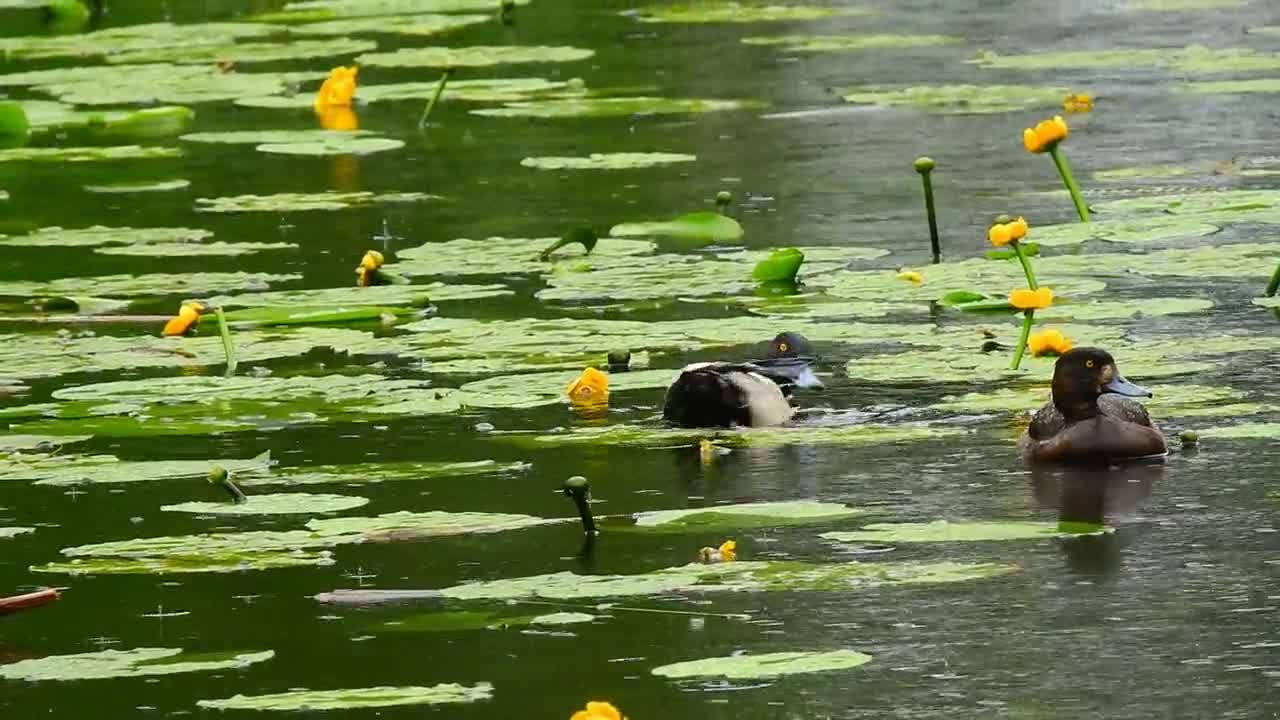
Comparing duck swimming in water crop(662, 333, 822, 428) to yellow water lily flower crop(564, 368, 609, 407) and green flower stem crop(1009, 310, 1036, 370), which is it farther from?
green flower stem crop(1009, 310, 1036, 370)

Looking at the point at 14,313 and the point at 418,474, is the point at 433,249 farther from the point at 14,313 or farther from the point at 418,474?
the point at 418,474

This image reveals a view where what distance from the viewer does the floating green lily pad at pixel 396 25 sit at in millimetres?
18109

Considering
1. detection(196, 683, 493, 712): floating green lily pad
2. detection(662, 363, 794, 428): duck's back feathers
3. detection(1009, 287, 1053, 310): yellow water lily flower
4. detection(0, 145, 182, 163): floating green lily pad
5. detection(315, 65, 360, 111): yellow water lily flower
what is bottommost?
detection(196, 683, 493, 712): floating green lily pad

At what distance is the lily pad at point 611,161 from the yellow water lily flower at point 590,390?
14.8ft

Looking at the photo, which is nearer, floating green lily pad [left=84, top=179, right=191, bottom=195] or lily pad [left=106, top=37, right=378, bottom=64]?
floating green lily pad [left=84, top=179, right=191, bottom=195]

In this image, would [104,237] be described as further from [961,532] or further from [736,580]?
[736,580]

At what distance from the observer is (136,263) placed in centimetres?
999

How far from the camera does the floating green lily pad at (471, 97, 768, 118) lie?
1366cm

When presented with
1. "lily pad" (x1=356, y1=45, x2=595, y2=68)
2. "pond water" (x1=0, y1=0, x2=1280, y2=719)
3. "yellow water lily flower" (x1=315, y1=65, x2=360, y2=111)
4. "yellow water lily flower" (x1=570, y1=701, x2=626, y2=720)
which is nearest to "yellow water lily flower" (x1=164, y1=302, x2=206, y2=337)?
"pond water" (x1=0, y1=0, x2=1280, y2=719)

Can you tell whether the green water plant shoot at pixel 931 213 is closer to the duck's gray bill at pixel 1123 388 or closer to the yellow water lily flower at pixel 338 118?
the duck's gray bill at pixel 1123 388

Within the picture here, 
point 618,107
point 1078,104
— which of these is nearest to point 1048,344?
point 1078,104

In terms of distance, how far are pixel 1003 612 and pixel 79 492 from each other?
2.28m

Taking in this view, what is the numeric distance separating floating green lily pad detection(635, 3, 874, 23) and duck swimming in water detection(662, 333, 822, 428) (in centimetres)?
1058

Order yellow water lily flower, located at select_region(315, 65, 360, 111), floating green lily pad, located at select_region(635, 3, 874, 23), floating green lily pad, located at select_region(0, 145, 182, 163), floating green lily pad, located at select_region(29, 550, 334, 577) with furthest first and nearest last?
floating green lily pad, located at select_region(635, 3, 874, 23) → yellow water lily flower, located at select_region(315, 65, 360, 111) → floating green lily pad, located at select_region(0, 145, 182, 163) → floating green lily pad, located at select_region(29, 550, 334, 577)
